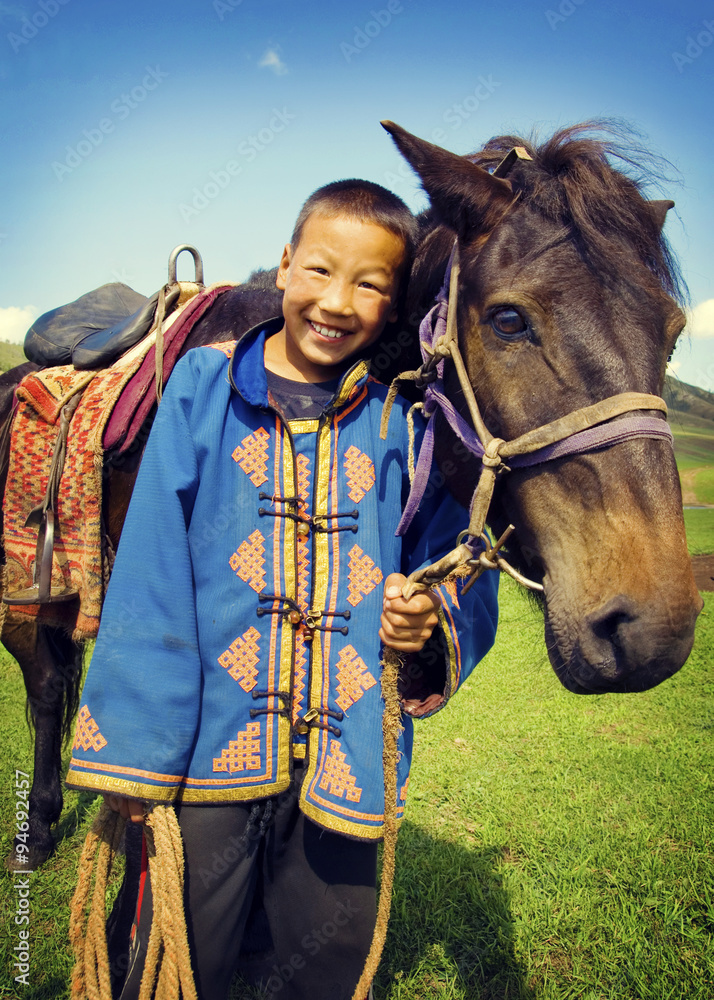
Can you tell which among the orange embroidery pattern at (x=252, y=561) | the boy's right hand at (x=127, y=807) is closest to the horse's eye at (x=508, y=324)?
the orange embroidery pattern at (x=252, y=561)

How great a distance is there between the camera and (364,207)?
1.52m

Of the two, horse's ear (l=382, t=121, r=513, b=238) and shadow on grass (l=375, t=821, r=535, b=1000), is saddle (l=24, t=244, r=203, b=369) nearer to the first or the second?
horse's ear (l=382, t=121, r=513, b=238)

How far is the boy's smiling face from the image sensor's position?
1.48 m

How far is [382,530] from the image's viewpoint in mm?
1574

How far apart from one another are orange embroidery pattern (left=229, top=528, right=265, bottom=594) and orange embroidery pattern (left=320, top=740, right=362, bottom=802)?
0.44 metres

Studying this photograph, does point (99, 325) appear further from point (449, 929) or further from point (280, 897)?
point (449, 929)

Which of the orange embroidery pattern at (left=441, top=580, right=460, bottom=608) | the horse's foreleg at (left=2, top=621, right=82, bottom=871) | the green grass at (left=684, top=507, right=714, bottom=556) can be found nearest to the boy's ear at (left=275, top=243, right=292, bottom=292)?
the orange embroidery pattern at (left=441, top=580, right=460, bottom=608)

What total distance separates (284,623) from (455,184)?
118cm

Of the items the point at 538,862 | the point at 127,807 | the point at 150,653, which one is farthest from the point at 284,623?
the point at 538,862

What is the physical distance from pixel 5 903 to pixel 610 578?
3.07 metres

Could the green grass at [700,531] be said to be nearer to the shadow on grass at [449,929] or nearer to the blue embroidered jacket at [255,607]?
the shadow on grass at [449,929]

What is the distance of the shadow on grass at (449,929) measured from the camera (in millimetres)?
2291

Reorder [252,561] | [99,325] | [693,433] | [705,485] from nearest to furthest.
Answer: [252,561] < [99,325] < [693,433] < [705,485]

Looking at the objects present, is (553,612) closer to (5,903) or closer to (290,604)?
(290,604)
